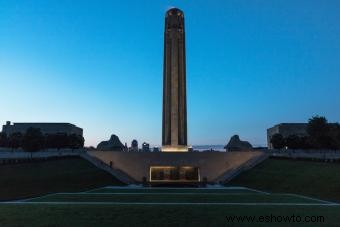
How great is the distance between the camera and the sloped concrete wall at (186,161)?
5222 cm

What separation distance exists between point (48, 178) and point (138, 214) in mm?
28853

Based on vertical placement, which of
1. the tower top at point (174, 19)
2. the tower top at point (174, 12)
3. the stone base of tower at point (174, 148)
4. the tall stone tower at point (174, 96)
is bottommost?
the stone base of tower at point (174, 148)

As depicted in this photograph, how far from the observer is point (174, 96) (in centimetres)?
6631

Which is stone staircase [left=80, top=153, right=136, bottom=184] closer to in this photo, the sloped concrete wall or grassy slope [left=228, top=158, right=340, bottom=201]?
the sloped concrete wall

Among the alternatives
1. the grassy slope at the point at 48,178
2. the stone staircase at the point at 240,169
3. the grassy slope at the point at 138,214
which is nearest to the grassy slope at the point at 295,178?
the stone staircase at the point at 240,169

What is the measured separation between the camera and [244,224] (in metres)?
11.7

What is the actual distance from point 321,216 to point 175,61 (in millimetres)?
56131

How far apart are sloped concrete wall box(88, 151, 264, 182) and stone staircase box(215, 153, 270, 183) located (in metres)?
0.73

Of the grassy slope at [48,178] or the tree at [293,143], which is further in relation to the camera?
the tree at [293,143]

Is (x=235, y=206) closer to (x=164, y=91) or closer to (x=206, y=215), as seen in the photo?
(x=206, y=215)

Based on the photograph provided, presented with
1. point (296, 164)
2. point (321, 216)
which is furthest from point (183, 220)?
point (296, 164)

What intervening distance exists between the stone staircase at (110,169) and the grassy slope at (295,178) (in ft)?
49.3

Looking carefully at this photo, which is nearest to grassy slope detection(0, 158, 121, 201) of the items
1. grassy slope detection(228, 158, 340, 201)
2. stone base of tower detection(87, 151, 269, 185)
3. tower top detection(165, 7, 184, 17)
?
stone base of tower detection(87, 151, 269, 185)

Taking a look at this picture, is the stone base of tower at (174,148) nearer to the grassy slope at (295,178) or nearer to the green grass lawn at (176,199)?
the grassy slope at (295,178)
